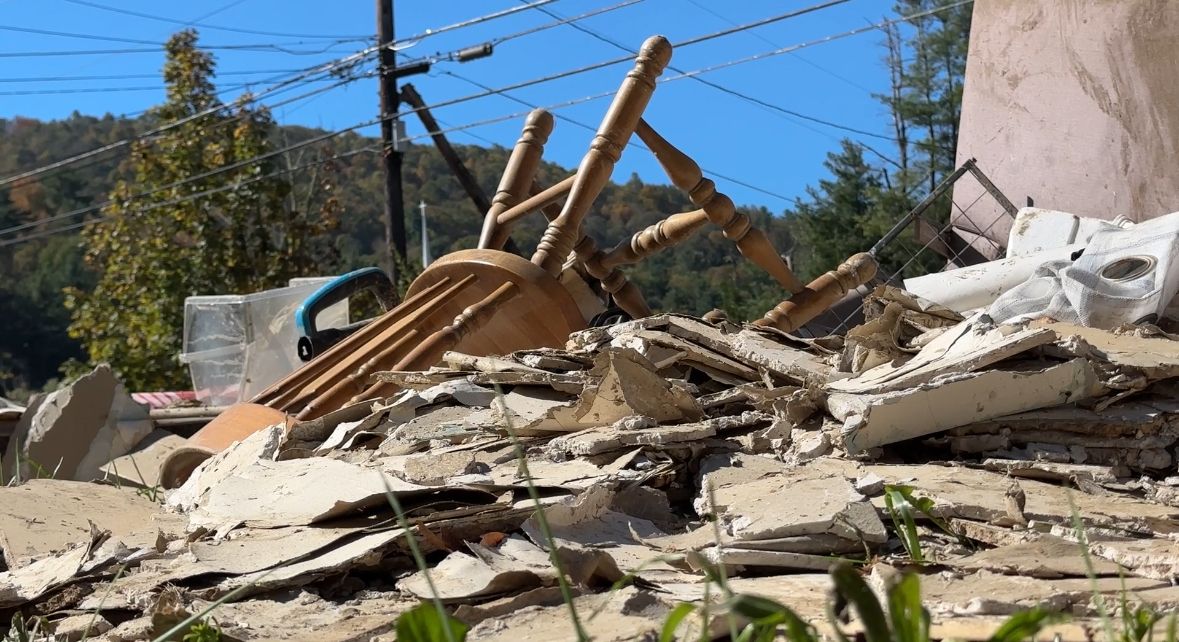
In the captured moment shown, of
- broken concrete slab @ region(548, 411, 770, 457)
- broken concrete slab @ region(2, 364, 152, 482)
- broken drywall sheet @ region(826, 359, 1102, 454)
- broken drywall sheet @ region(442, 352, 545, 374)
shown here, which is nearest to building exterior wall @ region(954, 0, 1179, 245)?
broken drywall sheet @ region(826, 359, 1102, 454)

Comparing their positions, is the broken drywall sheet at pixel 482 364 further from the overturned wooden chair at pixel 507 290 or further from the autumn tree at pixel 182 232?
the autumn tree at pixel 182 232

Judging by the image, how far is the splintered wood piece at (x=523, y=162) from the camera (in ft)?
10.8

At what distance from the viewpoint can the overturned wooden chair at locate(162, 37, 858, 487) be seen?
267 cm

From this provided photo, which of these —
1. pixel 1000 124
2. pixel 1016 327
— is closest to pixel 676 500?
pixel 1016 327

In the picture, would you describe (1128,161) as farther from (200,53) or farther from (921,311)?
(200,53)

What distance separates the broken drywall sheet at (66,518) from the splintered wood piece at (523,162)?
1.30 m

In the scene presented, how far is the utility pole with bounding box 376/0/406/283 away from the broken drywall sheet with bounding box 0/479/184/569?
11833 mm

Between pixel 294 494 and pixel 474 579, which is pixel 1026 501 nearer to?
pixel 474 579

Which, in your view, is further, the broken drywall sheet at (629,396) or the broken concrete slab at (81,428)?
the broken concrete slab at (81,428)

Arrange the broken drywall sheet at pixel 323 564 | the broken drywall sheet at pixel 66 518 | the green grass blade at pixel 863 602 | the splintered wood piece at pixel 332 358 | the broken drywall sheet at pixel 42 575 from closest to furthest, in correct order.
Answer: the green grass blade at pixel 863 602
the broken drywall sheet at pixel 323 564
the broken drywall sheet at pixel 42 575
the broken drywall sheet at pixel 66 518
the splintered wood piece at pixel 332 358

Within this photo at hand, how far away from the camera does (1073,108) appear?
4770 millimetres

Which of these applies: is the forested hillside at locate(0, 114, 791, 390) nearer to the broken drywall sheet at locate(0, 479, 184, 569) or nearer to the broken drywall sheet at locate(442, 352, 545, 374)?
the broken drywall sheet at locate(442, 352, 545, 374)

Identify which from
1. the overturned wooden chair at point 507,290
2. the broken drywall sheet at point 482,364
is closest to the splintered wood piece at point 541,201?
the overturned wooden chair at point 507,290

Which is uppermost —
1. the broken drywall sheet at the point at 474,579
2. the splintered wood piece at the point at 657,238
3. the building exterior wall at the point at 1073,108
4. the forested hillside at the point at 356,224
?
the forested hillside at the point at 356,224
